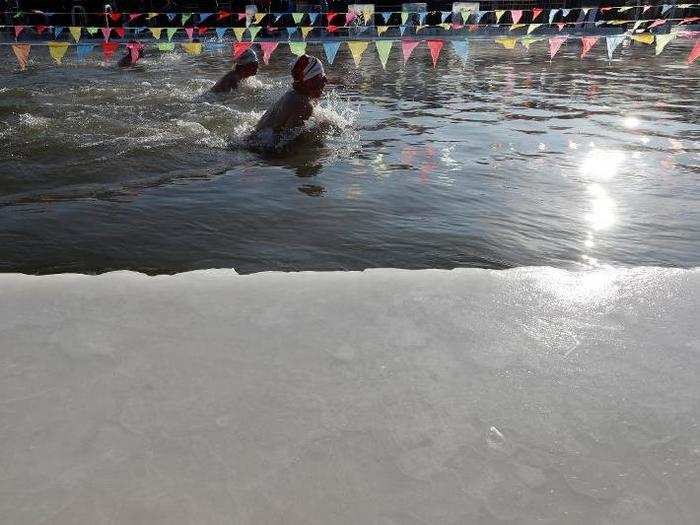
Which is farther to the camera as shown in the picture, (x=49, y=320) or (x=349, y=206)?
(x=349, y=206)

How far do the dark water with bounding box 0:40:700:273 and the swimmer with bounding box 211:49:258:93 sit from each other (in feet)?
1.00

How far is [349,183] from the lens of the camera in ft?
18.6

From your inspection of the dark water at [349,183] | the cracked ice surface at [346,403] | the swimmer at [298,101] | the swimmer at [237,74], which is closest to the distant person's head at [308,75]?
the swimmer at [298,101]

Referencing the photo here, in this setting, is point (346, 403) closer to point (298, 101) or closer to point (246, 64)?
point (298, 101)

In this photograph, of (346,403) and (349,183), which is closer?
(346,403)

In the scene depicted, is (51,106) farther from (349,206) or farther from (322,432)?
(322,432)

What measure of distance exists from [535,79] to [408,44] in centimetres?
390

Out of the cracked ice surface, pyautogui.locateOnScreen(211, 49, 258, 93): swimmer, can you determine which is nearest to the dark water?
pyautogui.locateOnScreen(211, 49, 258, 93): swimmer

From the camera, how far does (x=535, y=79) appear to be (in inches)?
601

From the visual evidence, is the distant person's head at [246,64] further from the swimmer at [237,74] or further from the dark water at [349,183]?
the dark water at [349,183]

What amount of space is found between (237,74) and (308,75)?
169 inches

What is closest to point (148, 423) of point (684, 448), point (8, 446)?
point (8, 446)

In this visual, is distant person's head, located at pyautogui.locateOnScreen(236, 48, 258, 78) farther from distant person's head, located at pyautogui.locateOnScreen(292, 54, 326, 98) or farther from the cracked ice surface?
the cracked ice surface

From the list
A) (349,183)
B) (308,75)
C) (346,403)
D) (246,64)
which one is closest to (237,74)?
(246,64)
